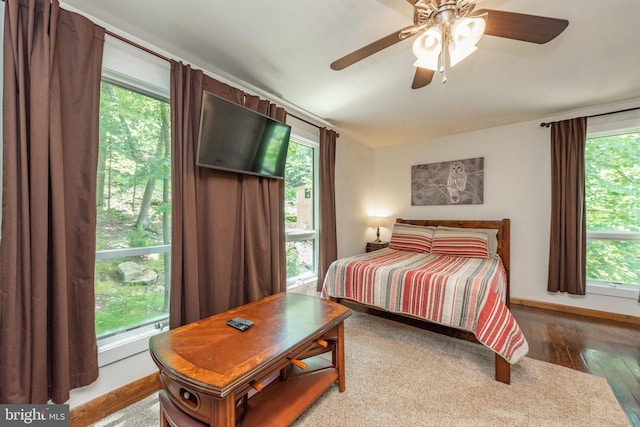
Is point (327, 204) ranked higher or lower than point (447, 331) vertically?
higher

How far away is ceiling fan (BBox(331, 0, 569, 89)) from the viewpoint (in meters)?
1.17

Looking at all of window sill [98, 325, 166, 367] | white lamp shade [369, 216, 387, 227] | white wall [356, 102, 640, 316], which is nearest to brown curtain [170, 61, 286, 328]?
window sill [98, 325, 166, 367]

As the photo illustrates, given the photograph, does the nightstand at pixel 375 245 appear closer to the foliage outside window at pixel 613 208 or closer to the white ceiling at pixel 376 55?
the white ceiling at pixel 376 55

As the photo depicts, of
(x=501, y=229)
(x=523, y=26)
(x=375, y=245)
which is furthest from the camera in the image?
(x=375, y=245)

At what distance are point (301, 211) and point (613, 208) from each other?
357 centimetres

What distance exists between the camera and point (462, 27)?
3.89 feet

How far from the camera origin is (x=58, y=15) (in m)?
1.35

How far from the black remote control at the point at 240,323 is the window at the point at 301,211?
151 centimetres

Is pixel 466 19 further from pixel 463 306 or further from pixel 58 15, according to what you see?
pixel 58 15

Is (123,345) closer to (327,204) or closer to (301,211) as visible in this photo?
(301,211)

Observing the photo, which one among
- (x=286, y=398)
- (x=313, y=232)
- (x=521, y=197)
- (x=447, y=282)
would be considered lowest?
(x=286, y=398)

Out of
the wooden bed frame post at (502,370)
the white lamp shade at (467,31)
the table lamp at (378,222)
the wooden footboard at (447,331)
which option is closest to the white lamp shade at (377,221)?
the table lamp at (378,222)

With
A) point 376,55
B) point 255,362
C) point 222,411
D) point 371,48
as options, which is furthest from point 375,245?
point 222,411

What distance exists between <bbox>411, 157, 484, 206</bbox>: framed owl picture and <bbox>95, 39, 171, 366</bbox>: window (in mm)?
3531
